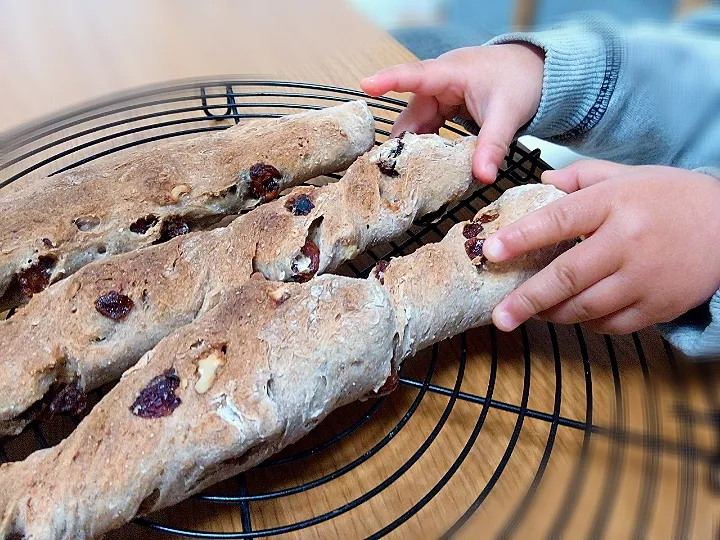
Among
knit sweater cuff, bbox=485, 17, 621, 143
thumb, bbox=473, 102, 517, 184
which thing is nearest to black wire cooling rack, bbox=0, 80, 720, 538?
thumb, bbox=473, 102, 517, 184

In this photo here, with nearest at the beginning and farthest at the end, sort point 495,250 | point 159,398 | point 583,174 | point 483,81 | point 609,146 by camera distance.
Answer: point 159,398 → point 495,250 → point 583,174 → point 483,81 → point 609,146

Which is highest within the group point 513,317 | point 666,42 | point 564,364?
point 666,42

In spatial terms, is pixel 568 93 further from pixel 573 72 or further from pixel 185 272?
pixel 185 272

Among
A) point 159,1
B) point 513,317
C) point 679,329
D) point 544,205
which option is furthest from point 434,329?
point 159,1

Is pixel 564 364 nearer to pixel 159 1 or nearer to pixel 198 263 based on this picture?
pixel 198 263

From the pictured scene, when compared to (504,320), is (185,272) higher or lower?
higher

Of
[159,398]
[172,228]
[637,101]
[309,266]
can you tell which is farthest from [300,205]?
[637,101]

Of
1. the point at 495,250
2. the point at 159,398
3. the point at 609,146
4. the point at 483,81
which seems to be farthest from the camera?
the point at 609,146
